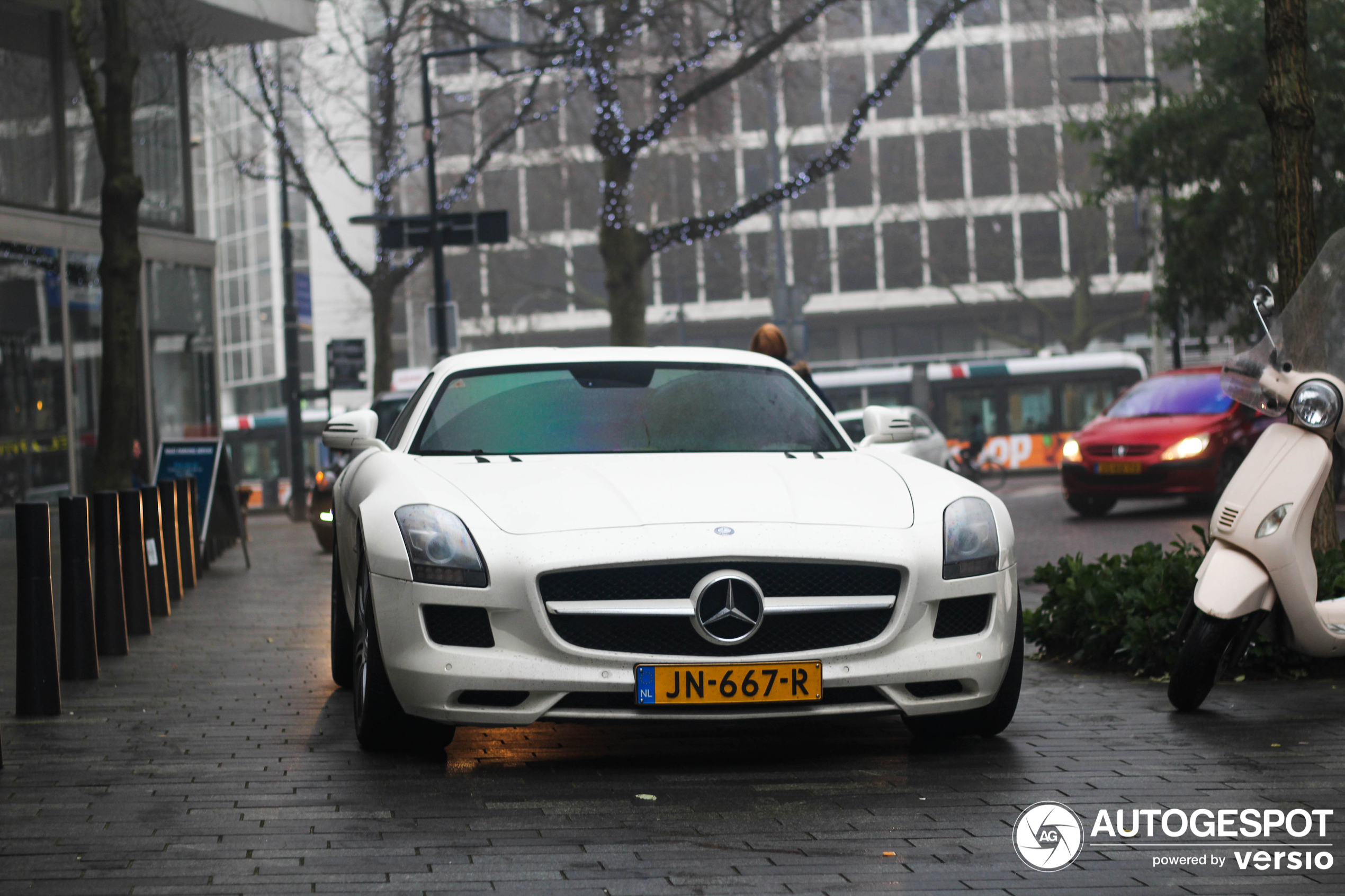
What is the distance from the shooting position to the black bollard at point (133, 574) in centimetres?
1003

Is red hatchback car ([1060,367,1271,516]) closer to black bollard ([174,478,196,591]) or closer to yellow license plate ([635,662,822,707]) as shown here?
black bollard ([174,478,196,591])

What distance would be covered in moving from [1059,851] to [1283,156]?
5019 millimetres

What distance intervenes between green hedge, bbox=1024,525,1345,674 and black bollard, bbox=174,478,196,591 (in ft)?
23.4

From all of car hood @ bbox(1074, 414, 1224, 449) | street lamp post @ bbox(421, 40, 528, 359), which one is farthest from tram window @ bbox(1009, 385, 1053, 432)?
car hood @ bbox(1074, 414, 1224, 449)

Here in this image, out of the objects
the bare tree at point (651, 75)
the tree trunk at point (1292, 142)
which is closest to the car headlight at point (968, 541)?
the tree trunk at point (1292, 142)

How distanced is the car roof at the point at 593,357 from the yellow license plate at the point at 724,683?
198 cm

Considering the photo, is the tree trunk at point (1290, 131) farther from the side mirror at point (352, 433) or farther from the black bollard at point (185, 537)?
the black bollard at point (185, 537)

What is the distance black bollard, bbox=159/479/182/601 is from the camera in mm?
12258

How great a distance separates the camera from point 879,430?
684cm

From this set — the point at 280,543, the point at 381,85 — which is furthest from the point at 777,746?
Result: the point at 381,85

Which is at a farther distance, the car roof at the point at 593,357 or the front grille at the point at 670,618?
the car roof at the point at 593,357

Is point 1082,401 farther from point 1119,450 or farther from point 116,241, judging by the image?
point 116,241

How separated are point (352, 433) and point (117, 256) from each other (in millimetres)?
8393

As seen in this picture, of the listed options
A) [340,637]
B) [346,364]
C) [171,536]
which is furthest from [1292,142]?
[346,364]
